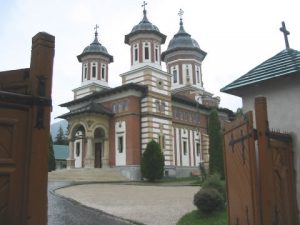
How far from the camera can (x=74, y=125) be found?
33.1m

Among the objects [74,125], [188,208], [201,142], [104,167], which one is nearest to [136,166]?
[104,167]

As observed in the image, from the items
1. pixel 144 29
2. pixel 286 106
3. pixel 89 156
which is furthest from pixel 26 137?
pixel 144 29

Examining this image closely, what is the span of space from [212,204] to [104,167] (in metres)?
22.9

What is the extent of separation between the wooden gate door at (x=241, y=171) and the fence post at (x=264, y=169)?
0.34 feet

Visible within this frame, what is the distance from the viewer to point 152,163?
2886 cm

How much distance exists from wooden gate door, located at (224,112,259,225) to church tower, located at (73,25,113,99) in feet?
107

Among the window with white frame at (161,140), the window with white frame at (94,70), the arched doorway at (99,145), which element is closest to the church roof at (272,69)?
the window with white frame at (161,140)

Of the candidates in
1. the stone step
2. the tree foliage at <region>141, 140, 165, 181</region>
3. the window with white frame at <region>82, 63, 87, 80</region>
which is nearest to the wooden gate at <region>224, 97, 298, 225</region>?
the tree foliage at <region>141, 140, 165, 181</region>

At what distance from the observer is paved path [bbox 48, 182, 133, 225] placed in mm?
9938

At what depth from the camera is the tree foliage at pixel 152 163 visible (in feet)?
94.1

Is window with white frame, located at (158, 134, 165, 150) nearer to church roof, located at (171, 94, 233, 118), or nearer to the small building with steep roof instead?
church roof, located at (171, 94, 233, 118)

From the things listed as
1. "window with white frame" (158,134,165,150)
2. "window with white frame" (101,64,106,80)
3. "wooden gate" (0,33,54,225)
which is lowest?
"wooden gate" (0,33,54,225)

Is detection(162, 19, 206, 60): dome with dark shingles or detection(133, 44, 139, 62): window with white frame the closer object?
detection(133, 44, 139, 62): window with white frame

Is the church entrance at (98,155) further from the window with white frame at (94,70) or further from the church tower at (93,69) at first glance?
the window with white frame at (94,70)
